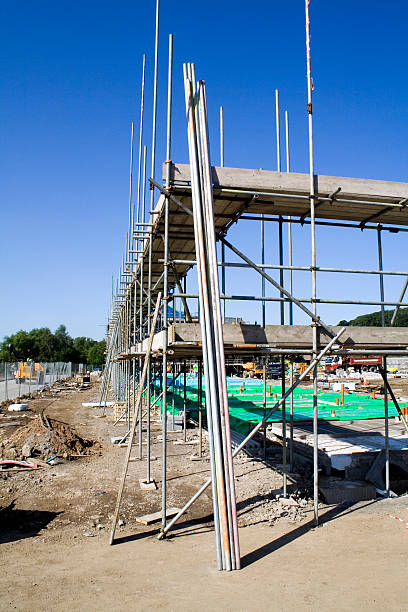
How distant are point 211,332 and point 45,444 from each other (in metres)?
8.13

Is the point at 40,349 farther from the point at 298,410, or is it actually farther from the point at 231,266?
the point at 231,266

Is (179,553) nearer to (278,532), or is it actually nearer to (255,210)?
(278,532)

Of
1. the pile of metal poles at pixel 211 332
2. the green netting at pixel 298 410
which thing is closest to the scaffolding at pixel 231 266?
the pile of metal poles at pixel 211 332

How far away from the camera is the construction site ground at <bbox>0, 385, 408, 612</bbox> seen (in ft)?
15.6

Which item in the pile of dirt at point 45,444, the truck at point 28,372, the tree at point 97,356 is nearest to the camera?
the pile of dirt at point 45,444

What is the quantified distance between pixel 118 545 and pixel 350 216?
259 inches

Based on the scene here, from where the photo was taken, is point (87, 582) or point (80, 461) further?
point (80, 461)

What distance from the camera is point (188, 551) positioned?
6.01 meters

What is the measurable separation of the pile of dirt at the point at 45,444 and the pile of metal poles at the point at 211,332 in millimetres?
7442

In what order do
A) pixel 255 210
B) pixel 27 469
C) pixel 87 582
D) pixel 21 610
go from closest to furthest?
pixel 21 610
pixel 87 582
pixel 255 210
pixel 27 469

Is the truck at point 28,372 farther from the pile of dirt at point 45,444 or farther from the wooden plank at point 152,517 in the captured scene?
the wooden plank at point 152,517

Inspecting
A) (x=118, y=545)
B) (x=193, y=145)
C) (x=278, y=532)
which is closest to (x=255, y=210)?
(x=193, y=145)

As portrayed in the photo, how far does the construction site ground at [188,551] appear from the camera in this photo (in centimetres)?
477

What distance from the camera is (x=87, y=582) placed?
5168 mm
